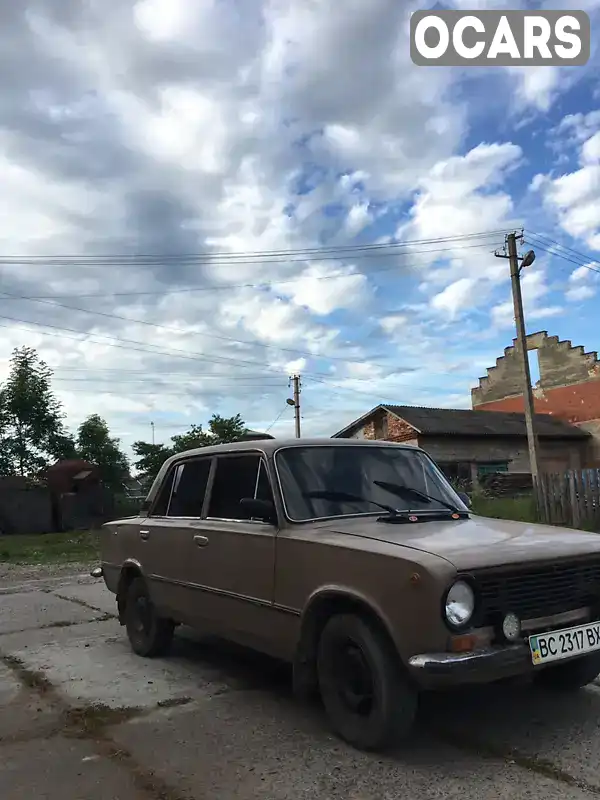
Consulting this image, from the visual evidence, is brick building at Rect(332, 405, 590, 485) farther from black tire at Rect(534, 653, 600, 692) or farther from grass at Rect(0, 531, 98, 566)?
black tire at Rect(534, 653, 600, 692)

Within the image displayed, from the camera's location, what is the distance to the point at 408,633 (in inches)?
136

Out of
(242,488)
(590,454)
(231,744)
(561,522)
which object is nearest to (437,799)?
(231,744)

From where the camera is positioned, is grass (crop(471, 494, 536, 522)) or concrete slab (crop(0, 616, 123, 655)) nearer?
concrete slab (crop(0, 616, 123, 655))

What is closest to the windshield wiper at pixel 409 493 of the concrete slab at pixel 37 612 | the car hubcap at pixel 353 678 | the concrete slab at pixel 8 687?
the car hubcap at pixel 353 678

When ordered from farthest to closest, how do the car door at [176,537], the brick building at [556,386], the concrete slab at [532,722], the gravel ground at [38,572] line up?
the brick building at [556,386]
the gravel ground at [38,572]
the car door at [176,537]
the concrete slab at [532,722]

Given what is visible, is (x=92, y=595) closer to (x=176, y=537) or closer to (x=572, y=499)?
(x=176, y=537)

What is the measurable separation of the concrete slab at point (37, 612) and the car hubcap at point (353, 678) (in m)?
4.81

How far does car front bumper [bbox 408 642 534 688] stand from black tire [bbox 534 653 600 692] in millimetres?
1023

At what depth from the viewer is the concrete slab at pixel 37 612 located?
772 centimetres

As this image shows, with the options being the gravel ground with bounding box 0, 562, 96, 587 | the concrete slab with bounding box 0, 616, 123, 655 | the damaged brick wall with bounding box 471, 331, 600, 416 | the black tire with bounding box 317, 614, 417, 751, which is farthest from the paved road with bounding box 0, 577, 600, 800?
the damaged brick wall with bounding box 471, 331, 600, 416

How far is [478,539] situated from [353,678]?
102 cm

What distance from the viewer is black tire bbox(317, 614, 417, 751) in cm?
354

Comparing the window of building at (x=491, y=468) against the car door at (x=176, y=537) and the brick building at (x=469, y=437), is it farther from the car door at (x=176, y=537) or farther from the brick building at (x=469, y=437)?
the car door at (x=176, y=537)

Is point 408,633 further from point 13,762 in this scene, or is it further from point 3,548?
point 3,548
